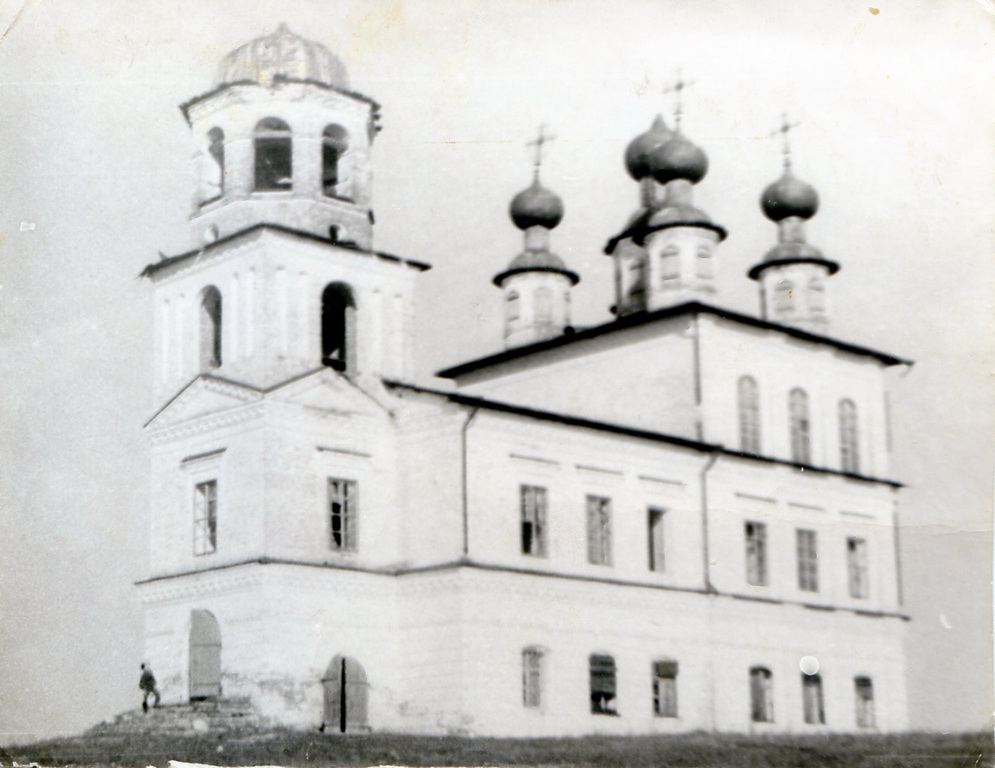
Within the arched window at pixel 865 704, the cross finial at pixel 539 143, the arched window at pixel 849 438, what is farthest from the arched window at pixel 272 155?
the arched window at pixel 865 704

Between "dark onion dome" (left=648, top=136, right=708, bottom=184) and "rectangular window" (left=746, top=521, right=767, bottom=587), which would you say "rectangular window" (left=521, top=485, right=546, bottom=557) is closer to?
"rectangular window" (left=746, top=521, right=767, bottom=587)

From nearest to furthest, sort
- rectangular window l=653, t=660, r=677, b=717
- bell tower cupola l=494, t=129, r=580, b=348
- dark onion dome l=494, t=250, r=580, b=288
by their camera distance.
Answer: bell tower cupola l=494, t=129, r=580, b=348, dark onion dome l=494, t=250, r=580, b=288, rectangular window l=653, t=660, r=677, b=717

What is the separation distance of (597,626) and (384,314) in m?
2.63

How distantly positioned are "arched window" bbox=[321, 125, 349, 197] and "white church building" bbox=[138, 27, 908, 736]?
0.04 m

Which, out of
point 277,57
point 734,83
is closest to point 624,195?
point 734,83

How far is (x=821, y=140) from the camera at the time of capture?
10.6 meters

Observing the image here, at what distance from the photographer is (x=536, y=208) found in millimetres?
10781

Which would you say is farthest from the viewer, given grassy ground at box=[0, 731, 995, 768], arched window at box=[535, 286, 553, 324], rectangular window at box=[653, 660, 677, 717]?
arched window at box=[535, 286, 553, 324]

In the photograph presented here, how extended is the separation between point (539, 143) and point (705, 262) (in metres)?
3.52

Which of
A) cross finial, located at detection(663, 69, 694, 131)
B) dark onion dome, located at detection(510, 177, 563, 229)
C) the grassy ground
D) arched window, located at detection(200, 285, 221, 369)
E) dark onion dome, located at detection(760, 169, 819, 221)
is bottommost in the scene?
the grassy ground

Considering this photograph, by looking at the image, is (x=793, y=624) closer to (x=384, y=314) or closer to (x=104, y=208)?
(x=384, y=314)

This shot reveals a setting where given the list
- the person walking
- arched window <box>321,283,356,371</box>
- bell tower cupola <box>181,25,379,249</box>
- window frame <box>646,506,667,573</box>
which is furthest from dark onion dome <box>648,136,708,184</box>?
the person walking

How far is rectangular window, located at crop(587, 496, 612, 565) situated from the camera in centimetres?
1119

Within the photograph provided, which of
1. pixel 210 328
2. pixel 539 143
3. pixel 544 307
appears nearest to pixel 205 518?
pixel 210 328
